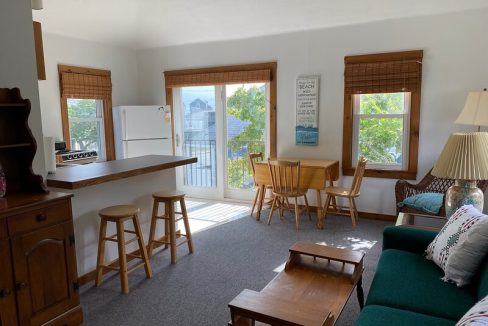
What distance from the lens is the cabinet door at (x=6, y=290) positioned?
6.29 ft

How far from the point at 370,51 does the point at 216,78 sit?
205 cm

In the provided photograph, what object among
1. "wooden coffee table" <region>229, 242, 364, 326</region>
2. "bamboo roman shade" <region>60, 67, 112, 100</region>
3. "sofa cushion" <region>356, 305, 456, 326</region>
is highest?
"bamboo roman shade" <region>60, 67, 112, 100</region>

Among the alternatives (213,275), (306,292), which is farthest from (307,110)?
(306,292)

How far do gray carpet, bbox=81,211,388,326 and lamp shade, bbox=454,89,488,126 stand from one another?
1419mm

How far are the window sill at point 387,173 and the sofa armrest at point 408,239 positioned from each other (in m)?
2.07

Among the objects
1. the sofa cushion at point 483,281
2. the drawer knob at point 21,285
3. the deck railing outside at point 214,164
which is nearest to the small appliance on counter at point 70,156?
the deck railing outside at point 214,164

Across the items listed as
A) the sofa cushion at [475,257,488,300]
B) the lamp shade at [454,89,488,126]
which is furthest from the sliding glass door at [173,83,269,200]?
the sofa cushion at [475,257,488,300]

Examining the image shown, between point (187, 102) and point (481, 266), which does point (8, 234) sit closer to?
point (481, 266)

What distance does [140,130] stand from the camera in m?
5.37

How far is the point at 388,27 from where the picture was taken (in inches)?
165

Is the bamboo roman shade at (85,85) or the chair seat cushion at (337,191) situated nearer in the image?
the chair seat cushion at (337,191)

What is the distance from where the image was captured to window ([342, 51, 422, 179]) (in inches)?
163

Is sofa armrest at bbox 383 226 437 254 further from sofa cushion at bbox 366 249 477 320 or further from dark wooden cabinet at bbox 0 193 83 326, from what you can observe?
dark wooden cabinet at bbox 0 193 83 326

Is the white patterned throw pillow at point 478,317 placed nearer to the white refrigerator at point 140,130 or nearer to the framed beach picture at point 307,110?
the framed beach picture at point 307,110
